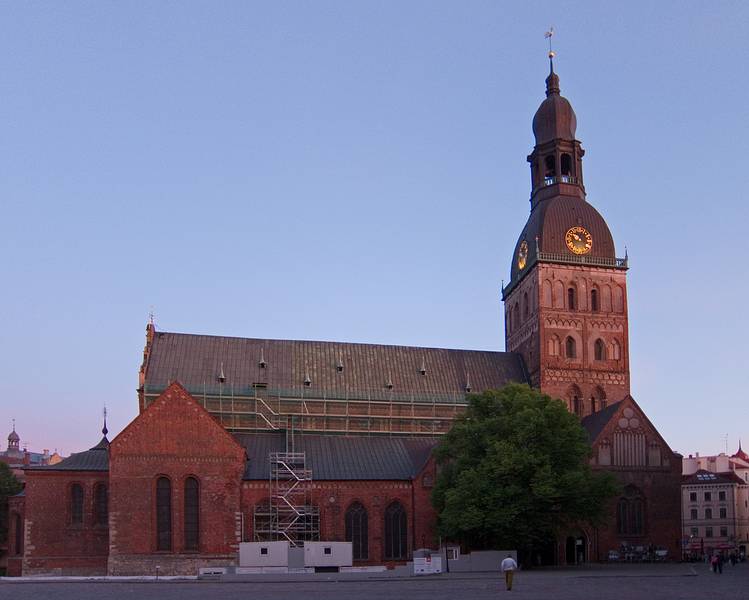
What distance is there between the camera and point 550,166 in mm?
92250

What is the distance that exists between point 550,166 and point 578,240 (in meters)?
7.70

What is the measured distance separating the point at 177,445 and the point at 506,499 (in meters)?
23.8

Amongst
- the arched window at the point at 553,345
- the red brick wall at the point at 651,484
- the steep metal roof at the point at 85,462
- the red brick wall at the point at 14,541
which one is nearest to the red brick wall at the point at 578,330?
the arched window at the point at 553,345

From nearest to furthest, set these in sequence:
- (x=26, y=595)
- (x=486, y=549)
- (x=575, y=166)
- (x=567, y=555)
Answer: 1. (x=26, y=595)
2. (x=486, y=549)
3. (x=567, y=555)
4. (x=575, y=166)

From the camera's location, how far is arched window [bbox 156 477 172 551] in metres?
72.1

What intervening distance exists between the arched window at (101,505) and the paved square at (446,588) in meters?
15.9

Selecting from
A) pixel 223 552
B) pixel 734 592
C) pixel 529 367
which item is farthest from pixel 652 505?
pixel 734 592

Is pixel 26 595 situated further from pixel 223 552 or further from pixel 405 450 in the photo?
pixel 405 450

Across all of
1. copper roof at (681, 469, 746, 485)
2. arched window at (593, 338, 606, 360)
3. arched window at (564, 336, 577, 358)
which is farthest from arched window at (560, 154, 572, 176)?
copper roof at (681, 469, 746, 485)

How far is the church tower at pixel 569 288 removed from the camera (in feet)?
289

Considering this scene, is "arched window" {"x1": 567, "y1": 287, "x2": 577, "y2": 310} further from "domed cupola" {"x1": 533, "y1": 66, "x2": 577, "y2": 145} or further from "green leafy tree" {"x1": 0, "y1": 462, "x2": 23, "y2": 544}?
"green leafy tree" {"x1": 0, "y1": 462, "x2": 23, "y2": 544}

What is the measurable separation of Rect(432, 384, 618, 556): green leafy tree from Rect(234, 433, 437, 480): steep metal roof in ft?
28.8

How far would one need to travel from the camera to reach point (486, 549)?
234 feet

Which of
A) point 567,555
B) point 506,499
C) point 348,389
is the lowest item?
point 567,555
